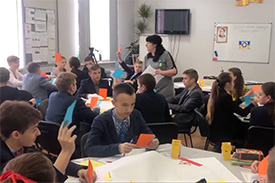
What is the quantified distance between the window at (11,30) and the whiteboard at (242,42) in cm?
489

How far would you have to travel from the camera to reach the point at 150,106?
3.37 metres

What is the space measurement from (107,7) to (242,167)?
7358 millimetres

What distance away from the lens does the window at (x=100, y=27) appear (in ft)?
26.9

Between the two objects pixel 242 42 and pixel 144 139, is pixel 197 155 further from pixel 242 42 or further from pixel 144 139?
pixel 242 42

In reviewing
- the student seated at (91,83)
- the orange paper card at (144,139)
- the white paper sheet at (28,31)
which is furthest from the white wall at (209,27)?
the orange paper card at (144,139)

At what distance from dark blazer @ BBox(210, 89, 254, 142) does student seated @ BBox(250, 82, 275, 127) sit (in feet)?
1.18

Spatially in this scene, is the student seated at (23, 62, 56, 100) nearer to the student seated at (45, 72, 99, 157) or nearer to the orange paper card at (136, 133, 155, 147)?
the student seated at (45, 72, 99, 157)

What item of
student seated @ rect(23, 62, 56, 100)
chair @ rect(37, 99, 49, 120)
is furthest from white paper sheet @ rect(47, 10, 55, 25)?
chair @ rect(37, 99, 49, 120)

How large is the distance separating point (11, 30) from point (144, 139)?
498 centimetres

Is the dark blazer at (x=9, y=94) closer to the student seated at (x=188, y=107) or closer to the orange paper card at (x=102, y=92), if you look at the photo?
the orange paper card at (x=102, y=92)

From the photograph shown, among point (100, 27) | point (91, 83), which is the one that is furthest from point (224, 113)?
point (100, 27)

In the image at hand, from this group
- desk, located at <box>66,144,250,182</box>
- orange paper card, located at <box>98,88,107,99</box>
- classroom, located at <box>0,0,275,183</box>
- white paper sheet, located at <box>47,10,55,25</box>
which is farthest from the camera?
white paper sheet, located at <box>47,10,55,25</box>

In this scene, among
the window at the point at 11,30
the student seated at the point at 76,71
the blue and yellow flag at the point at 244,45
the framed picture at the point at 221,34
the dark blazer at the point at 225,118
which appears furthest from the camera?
the framed picture at the point at 221,34

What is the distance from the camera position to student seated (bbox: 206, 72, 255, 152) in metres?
3.54
